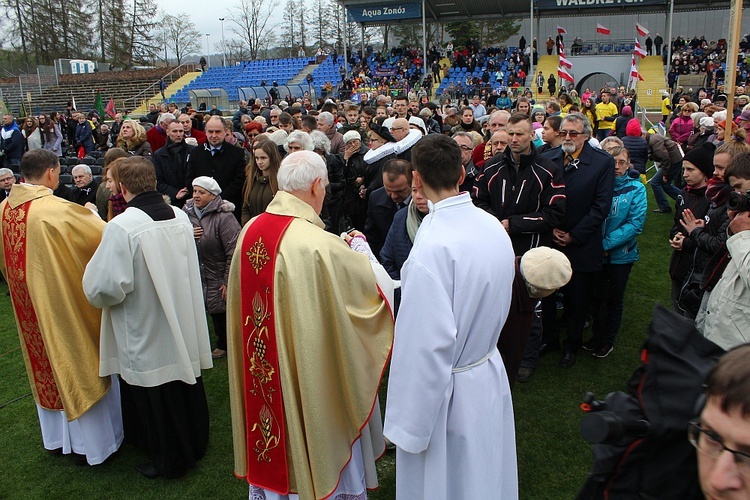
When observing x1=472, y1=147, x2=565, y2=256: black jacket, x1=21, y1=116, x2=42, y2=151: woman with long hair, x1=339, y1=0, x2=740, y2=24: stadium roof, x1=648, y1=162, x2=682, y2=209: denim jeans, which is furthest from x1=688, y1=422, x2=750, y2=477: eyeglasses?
x1=339, y1=0, x2=740, y2=24: stadium roof

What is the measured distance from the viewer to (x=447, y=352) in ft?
7.58

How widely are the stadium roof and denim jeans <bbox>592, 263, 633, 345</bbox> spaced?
29.9 meters

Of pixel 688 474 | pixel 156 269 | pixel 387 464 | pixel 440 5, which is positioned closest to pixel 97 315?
pixel 156 269

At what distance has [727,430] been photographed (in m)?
1.14

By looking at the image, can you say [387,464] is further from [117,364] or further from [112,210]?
[112,210]

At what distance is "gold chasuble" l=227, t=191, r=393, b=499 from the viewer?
2760mm

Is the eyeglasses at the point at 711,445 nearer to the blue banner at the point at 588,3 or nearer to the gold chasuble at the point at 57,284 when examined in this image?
the gold chasuble at the point at 57,284

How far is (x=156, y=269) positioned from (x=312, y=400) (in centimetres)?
122

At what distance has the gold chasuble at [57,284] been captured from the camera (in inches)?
140

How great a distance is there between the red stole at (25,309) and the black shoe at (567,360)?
3696 millimetres

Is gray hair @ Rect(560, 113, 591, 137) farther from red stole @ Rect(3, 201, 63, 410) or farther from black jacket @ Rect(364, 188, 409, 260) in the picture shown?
red stole @ Rect(3, 201, 63, 410)

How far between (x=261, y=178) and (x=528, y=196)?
244cm

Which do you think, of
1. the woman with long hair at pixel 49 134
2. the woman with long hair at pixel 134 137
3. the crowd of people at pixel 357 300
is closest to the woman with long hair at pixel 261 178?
the crowd of people at pixel 357 300

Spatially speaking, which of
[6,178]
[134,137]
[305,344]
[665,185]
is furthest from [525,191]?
[665,185]
